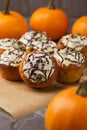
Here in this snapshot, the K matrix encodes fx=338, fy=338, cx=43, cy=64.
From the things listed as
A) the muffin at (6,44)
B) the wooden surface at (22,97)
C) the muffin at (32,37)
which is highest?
the muffin at (32,37)

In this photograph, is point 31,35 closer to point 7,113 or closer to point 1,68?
point 1,68

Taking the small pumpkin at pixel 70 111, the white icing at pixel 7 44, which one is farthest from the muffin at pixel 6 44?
the small pumpkin at pixel 70 111

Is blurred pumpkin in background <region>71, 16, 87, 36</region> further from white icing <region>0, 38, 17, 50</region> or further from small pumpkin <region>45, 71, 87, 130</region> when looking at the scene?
small pumpkin <region>45, 71, 87, 130</region>

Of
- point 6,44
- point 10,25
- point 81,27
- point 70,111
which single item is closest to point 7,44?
point 6,44

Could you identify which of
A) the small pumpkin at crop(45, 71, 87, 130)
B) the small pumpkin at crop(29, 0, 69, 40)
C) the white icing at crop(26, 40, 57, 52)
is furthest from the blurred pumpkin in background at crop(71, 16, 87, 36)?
the small pumpkin at crop(45, 71, 87, 130)

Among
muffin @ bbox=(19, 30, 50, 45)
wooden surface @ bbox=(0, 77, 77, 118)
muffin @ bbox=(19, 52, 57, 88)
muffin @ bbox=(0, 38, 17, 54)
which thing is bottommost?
wooden surface @ bbox=(0, 77, 77, 118)

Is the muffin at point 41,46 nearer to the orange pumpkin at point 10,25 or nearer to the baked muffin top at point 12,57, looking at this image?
the baked muffin top at point 12,57
